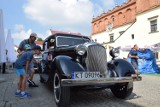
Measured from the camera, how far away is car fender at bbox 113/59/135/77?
4.64 m

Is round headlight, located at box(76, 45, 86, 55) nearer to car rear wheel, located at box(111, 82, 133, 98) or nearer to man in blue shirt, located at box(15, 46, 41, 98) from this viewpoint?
car rear wheel, located at box(111, 82, 133, 98)

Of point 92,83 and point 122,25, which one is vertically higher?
point 122,25

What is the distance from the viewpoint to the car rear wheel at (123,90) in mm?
4850

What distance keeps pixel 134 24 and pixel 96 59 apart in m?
22.7

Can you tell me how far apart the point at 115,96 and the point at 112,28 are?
30615 mm

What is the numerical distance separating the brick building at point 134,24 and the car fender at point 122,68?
1854 cm

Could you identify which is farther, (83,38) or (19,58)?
(83,38)

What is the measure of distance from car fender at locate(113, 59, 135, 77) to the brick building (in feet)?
60.8

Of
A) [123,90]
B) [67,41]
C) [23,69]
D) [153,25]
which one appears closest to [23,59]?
[23,69]

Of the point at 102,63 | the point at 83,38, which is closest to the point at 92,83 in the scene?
the point at 102,63

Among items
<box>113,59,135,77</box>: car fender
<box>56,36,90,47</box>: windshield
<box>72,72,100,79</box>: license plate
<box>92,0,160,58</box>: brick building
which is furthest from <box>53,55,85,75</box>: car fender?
<box>92,0,160,58</box>: brick building

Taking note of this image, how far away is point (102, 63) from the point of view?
462 cm

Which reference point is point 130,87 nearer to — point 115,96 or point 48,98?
point 115,96

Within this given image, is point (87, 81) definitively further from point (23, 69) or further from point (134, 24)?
point (134, 24)
